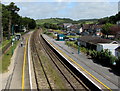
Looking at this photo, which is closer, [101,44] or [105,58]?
[105,58]

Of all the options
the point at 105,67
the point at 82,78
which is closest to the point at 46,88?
the point at 82,78

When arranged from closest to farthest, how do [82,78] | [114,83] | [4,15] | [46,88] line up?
[46,88] < [114,83] < [82,78] < [4,15]

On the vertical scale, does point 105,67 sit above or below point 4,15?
below

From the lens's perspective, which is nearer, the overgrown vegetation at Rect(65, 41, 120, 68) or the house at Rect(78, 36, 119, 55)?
the overgrown vegetation at Rect(65, 41, 120, 68)

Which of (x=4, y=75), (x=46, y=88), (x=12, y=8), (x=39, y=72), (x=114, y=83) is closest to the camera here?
(x=46, y=88)

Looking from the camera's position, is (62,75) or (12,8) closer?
(62,75)

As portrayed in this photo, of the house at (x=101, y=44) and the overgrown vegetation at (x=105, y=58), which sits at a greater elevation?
the house at (x=101, y=44)

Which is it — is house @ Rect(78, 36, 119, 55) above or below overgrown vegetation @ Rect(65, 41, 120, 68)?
above

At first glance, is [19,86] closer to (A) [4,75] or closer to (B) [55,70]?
(A) [4,75]

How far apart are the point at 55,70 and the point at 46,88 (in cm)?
728

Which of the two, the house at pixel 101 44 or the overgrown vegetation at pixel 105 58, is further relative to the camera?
the house at pixel 101 44

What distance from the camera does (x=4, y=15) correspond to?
5769 cm

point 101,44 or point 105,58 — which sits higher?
point 101,44

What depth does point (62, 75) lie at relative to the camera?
863 inches
